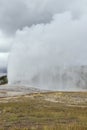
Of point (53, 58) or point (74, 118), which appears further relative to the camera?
point (53, 58)

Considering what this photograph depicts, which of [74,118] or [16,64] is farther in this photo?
[16,64]

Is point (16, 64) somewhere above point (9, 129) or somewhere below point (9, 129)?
above

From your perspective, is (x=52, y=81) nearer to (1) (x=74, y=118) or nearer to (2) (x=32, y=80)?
(2) (x=32, y=80)

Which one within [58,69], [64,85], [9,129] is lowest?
[9,129]

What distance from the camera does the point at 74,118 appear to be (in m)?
32.4

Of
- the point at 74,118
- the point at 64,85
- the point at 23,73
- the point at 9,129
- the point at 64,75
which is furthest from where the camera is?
the point at 23,73

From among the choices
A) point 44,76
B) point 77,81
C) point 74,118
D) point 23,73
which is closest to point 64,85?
point 77,81

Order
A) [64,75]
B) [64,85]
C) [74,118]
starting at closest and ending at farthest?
[74,118] → [64,85] → [64,75]

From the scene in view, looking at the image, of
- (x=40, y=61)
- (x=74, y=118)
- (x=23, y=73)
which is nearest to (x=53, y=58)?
(x=40, y=61)

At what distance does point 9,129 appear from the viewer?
81.2ft

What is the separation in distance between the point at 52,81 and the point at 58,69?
8.58m

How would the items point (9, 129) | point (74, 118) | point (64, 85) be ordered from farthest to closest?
1. point (64, 85)
2. point (74, 118)
3. point (9, 129)

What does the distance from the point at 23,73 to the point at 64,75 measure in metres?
23.0

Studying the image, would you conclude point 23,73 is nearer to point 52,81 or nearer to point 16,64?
point 16,64
